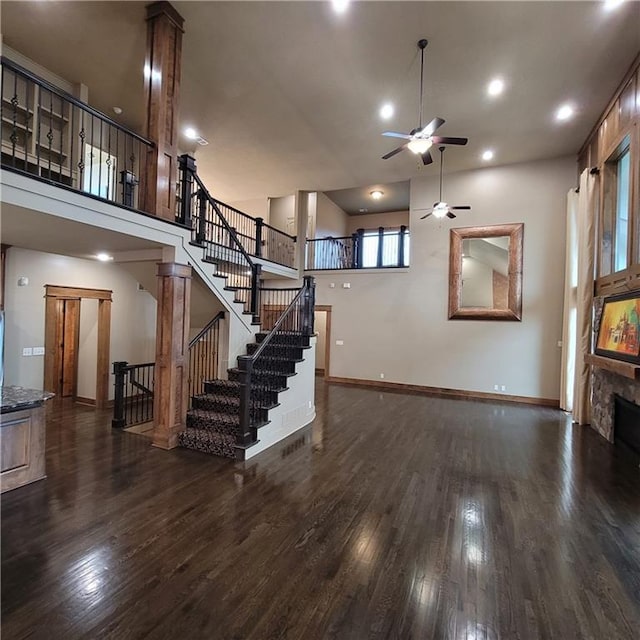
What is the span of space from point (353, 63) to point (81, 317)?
6.53 m

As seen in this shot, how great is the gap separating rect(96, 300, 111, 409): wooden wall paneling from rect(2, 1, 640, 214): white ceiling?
3.66 m

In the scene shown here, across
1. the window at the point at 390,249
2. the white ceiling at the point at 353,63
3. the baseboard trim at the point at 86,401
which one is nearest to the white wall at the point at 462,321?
the window at the point at 390,249

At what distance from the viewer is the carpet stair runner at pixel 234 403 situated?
4199 millimetres

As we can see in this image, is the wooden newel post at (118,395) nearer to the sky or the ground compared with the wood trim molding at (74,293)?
nearer to the ground

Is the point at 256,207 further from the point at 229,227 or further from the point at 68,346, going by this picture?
the point at 68,346

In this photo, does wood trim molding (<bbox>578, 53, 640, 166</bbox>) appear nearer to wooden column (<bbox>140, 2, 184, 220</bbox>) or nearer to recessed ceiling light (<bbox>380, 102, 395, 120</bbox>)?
recessed ceiling light (<bbox>380, 102, 395, 120</bbox>)

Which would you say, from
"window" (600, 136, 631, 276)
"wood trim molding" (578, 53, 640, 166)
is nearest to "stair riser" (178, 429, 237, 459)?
"window" (600, 136, 631, 276)

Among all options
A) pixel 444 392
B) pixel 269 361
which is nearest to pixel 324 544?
pixel 269 361

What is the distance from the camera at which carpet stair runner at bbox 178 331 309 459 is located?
4199mm

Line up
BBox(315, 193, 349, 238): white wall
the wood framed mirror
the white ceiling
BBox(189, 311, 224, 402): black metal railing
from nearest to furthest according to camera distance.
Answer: the white ceiling
BBox(189, 311, 224, 402): black metal railing
the wood framed mirror
BBox(315, 193, 349, 238): white wall

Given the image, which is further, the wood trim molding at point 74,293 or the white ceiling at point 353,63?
the wood trim molding at point 74,293

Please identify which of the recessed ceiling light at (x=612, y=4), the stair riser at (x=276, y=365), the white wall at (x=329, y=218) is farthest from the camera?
the white wall at (x=329, y=218)

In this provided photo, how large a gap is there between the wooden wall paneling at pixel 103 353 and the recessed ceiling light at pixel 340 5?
5.87m

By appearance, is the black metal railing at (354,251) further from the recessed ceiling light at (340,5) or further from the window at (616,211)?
the recessed ceiling light at (340,5)
